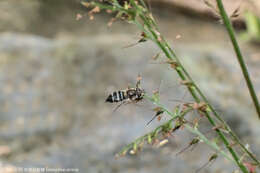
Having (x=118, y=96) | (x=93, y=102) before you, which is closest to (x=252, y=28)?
(x=93, y=102)

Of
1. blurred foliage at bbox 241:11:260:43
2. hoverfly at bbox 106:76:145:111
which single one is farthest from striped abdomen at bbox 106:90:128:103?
blurred foliage at bbox 241:11:260:43

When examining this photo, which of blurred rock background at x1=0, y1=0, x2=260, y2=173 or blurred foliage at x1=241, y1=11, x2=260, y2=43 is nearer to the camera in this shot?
blurred rock background at x1=0, y1=0, x2=260, y2=173

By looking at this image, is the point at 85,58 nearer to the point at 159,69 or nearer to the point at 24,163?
the point at 159,69

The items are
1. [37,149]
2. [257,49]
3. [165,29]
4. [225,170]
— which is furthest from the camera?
[165,29]

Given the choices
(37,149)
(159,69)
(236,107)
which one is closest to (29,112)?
(37,149)

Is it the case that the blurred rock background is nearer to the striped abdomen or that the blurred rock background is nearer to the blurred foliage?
the blurred foliage

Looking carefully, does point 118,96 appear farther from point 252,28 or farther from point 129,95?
point 252,28
